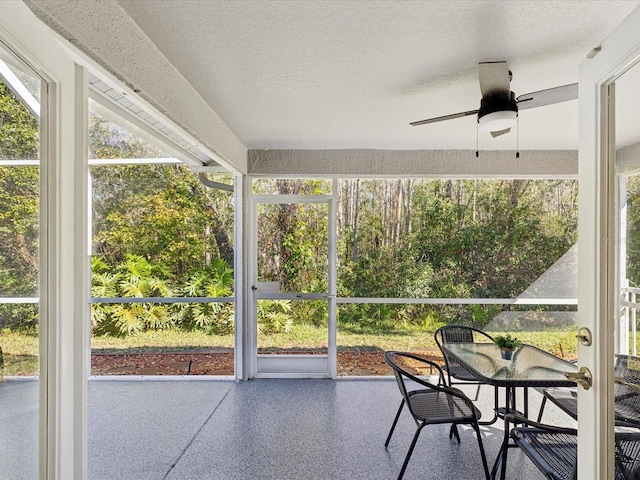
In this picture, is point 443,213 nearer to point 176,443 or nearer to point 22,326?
point 176,443

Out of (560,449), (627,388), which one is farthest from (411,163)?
(627,388)

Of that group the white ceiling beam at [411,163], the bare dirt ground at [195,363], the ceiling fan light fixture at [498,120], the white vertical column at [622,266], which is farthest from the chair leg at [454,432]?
the white ceiling beam at [411,163]

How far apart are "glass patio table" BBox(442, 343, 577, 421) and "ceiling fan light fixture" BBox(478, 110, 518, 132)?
58.7 inches

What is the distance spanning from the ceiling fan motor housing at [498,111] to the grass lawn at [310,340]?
2.86m

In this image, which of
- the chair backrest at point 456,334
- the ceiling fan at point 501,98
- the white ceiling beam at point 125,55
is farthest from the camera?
the chair backrest at point 456,334

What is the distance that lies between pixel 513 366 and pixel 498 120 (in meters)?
1.64

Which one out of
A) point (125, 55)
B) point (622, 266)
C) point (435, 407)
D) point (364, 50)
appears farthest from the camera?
point (435, 407)

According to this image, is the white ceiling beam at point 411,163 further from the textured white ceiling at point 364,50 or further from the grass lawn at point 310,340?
the grass lawn at point 310,340

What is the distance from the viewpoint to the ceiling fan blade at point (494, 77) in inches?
83.2

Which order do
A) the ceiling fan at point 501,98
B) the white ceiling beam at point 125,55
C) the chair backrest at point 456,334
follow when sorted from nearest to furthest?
the white ceiling beam at point 125,55 < the ceiling fan at point 501,98 < the chair backrest at point 456,334

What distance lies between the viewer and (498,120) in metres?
2.12

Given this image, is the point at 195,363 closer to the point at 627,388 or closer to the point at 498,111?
the point at 498,111

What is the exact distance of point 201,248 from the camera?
452cm

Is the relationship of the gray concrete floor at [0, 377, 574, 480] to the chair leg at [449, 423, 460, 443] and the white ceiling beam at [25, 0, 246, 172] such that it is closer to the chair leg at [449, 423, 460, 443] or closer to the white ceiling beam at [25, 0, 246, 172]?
the chair leg at [449, 423, 460, 443]
